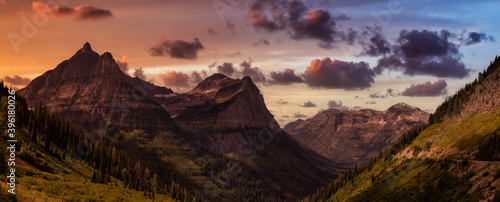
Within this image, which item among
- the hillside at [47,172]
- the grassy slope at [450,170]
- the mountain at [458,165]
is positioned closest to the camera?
the hillside at [47,172]

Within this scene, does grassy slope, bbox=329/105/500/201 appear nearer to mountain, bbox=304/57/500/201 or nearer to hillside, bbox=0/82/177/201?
mountain, bbox=304/57/500/201

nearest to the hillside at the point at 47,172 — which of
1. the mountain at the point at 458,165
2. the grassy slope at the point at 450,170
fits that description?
the mountain at the point at 458,165

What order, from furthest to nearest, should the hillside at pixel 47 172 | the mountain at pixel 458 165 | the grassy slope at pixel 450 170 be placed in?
1. the mountain at pixel 458 165
2. the grassy slope at pixel 450 170
3. the hillside at pixel 47 172

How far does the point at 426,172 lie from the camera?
502 ft

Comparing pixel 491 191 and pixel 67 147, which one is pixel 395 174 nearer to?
pixel 491 191

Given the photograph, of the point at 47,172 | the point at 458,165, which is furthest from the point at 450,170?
the point at 47,172

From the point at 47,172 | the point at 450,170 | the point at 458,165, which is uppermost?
the point at 47,172

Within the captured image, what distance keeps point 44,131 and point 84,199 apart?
106 m

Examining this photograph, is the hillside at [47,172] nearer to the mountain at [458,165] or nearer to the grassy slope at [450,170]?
the mountain at [458,165]

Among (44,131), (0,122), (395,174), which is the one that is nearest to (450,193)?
(395,174)

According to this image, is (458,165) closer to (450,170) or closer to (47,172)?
(450,170)

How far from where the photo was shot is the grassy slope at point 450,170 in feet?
337

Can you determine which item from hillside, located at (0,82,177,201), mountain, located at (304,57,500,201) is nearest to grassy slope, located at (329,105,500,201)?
mountain, located at (304,57,500,201)

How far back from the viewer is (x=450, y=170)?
132m
